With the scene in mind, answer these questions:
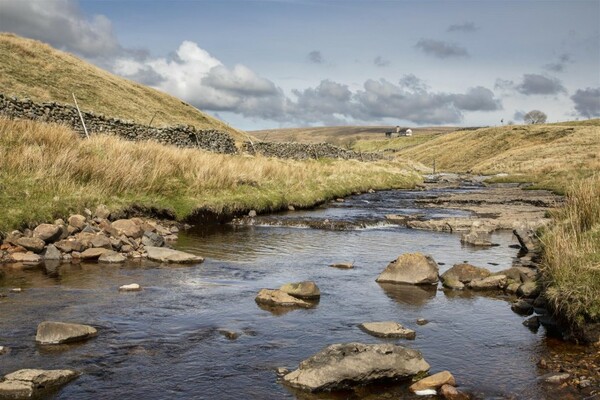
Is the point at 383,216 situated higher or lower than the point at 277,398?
higher

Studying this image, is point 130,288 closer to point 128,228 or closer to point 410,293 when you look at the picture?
point 128,228

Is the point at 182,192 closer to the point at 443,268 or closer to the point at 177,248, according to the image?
the point at 177,248

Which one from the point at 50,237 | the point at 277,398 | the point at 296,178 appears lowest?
the point at 277,398

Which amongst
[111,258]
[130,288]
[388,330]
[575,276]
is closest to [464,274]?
[575,276]

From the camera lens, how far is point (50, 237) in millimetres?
14461

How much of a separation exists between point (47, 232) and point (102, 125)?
1778 cm

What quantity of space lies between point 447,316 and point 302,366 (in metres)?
4.12

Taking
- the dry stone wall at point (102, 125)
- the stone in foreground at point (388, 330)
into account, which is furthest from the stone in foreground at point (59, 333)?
the dry stone wall at point (102, 125)

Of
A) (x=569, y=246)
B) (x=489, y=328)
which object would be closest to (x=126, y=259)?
(x=489, y=328)

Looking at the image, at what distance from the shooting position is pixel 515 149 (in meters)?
117

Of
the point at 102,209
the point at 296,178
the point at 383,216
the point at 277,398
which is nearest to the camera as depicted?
the point at 277,398

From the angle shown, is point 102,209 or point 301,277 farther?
point 102,209

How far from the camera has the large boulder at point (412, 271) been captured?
12812mm

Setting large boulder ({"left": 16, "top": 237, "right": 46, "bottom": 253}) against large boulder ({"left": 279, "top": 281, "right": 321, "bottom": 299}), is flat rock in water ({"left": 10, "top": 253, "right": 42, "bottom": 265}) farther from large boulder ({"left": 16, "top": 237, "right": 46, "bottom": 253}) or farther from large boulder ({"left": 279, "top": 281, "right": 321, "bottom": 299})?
large boulder ({"left": 279, "top": 281, "right": 321, "bottom": 299})
